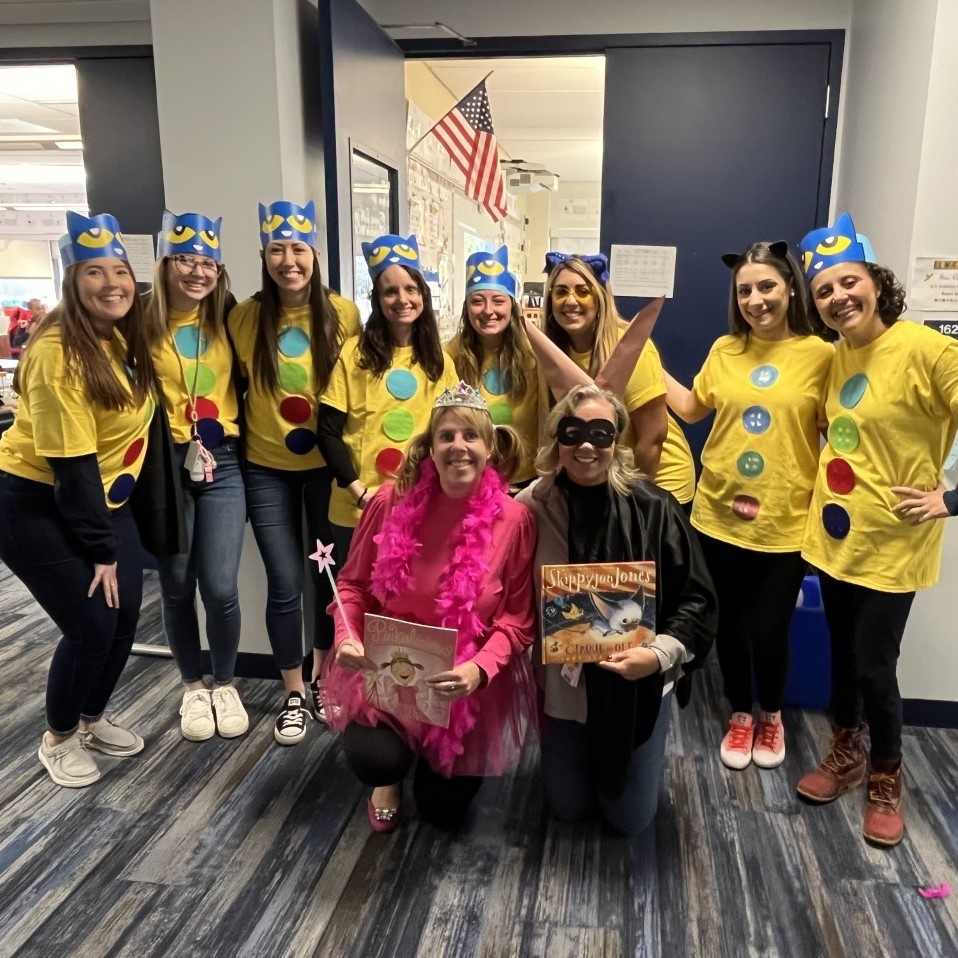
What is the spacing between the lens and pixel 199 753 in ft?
7.57

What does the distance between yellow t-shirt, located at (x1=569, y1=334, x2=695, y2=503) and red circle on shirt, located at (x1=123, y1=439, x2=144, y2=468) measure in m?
1.14

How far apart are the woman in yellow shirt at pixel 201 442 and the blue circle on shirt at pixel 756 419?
4.56ft

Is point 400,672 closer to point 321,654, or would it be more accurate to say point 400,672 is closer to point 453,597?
point 453,597

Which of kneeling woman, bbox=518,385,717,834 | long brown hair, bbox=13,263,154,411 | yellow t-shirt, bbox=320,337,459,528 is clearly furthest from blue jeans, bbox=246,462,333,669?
kneeling woman, bbox=518,385,717,834

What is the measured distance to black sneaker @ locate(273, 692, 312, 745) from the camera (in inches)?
91.9

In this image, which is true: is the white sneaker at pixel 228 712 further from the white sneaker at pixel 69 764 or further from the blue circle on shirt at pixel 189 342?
the blue circle on shirt at pixel 189 342

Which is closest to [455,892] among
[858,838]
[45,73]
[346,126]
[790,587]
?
[858,838]

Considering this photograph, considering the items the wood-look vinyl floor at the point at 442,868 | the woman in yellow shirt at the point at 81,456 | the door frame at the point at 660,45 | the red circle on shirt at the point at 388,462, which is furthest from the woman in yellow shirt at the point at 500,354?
the door frame at the point at 660,45

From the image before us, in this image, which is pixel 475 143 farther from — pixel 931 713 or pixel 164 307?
pixel 931 713

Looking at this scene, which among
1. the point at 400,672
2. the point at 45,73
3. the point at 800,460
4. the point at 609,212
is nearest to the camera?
the point at 400,672

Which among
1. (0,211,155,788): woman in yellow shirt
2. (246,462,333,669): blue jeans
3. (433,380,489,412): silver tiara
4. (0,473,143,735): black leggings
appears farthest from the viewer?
(246,462,333,669): blue jeans

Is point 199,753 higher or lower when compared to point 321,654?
lower

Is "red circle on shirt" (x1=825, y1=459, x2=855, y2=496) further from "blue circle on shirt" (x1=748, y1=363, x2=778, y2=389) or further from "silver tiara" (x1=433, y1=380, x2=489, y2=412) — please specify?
"silver tiara" (x1=433, y1=380, x2=489, y2=412)

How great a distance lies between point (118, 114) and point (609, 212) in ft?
6.93
